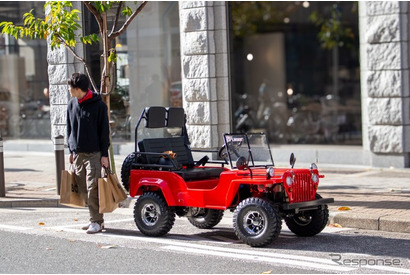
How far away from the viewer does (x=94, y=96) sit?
927 centimetres

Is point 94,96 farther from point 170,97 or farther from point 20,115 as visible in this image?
point 20,115

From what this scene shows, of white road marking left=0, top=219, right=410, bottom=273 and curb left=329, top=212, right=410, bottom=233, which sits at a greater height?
curb left=329, top=212, right=410, bottom=233

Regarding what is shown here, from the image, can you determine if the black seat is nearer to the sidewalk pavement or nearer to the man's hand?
the man's hand

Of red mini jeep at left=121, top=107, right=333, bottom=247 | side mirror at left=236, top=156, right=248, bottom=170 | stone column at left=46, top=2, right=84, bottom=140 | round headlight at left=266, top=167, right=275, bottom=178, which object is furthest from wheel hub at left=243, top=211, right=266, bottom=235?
stone column at left=46, top=2, right=84, bottom=140

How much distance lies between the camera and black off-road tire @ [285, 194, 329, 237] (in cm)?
876

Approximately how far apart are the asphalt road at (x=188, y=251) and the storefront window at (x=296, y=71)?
286 inches

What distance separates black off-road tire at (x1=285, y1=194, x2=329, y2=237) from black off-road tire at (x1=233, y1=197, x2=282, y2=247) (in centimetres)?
76

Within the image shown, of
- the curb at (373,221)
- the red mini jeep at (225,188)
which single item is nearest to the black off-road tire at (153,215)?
the red mini jeep at (225,188)

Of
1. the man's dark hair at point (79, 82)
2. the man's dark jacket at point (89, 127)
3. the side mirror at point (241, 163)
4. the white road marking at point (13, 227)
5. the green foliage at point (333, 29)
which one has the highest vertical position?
the green foliage at point (333, 29)

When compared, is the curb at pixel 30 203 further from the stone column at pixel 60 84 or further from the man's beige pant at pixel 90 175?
the stone column at pixel 60 84

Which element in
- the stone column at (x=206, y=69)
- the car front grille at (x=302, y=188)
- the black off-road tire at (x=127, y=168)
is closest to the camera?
the car front grille at (x=302, y=188)

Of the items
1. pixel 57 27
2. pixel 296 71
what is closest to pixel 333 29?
pixel 296 71

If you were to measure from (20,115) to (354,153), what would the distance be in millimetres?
8607

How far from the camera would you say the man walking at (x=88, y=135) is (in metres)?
9.14
